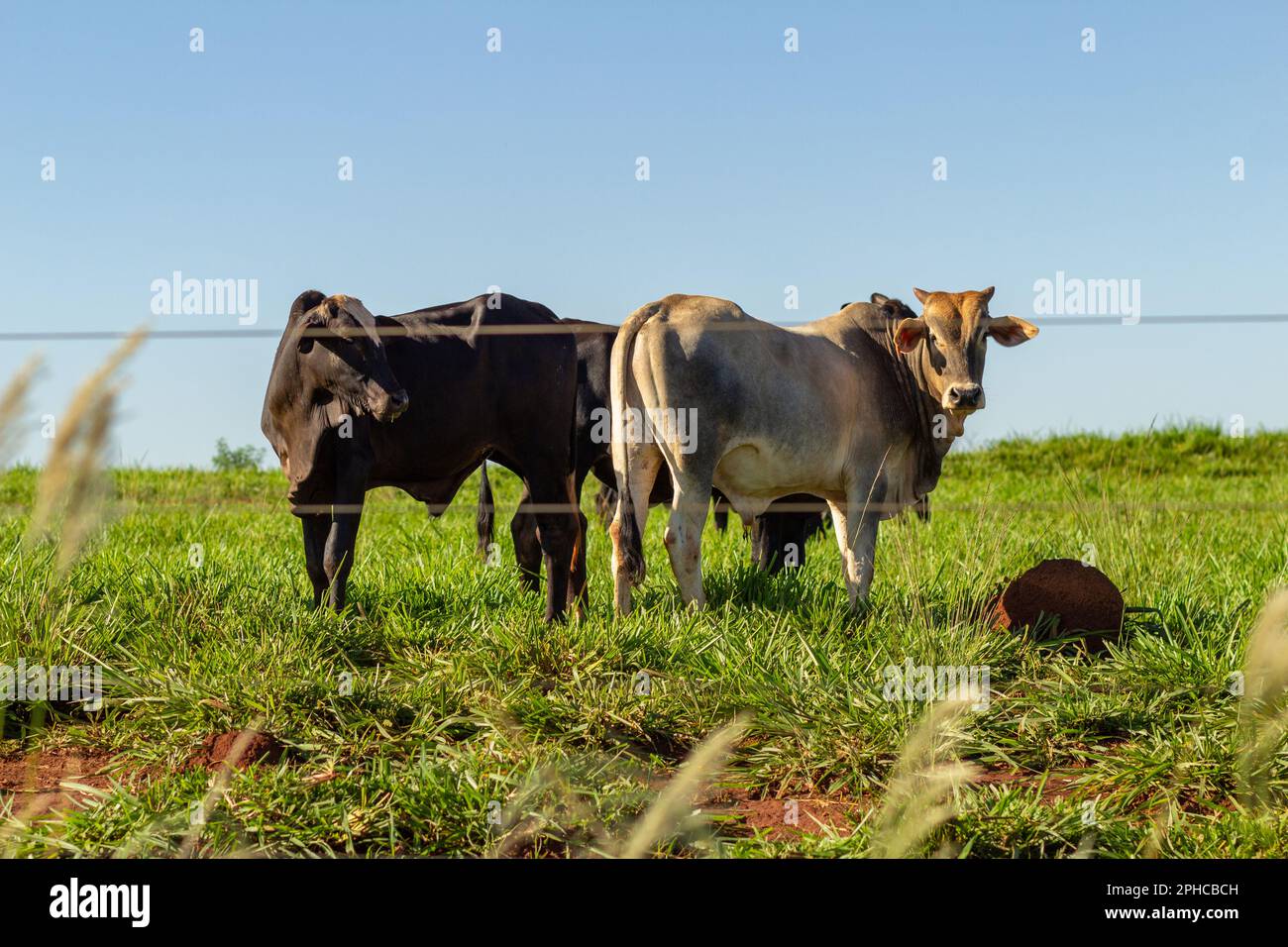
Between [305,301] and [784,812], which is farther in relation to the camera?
[305,301]

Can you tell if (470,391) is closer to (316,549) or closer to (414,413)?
(414,413)

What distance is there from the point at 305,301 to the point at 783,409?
2.38m

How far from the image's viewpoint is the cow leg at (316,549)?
6.33 meters

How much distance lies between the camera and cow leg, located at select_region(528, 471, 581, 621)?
6340 millimetres

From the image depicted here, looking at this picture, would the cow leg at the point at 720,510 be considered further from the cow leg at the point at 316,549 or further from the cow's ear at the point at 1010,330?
the cow leg at the point at 316,549

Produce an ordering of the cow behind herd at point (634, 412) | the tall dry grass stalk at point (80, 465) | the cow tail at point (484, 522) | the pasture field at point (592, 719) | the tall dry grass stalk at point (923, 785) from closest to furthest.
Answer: the tall dry grass stalk at point (80, 465)
the tall dry grass stalk at point (923, 785)
the pasture field at point (592, 719)
the cow behind herd at point (634, 412)
the cow tail at point (484, 522)

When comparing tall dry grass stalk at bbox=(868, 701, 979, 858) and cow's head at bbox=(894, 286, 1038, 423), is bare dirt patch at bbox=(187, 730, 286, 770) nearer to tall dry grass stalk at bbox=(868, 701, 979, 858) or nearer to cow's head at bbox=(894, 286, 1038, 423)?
tall dry grass stalk at bbox=(868, 701, 979, 858)

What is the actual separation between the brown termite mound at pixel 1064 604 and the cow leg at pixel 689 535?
1.40 meters

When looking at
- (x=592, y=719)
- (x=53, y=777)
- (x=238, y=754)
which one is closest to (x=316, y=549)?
(x=53, y=777)

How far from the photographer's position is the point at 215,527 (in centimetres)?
1034

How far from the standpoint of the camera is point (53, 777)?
4684 millimetres

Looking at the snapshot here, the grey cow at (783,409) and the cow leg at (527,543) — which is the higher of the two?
the grey cow at (783,409)

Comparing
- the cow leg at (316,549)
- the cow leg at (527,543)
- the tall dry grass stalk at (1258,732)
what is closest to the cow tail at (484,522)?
the cow leg at (527,543)
